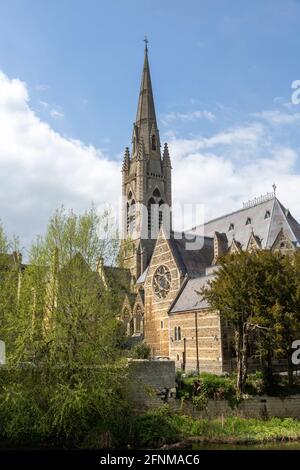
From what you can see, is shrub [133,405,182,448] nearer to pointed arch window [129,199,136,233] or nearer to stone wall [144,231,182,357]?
stone wall [144,231,182,357]

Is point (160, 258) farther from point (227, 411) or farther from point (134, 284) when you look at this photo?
point (227, 411)

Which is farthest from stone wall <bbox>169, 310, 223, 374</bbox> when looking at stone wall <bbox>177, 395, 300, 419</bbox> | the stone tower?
the stone tower

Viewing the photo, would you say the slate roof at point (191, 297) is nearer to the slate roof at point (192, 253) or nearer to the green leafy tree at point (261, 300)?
the slate roof at point (192, 253)

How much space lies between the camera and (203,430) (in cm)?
2064

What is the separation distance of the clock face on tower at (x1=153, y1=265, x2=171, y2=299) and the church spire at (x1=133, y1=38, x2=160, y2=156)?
2811 cm

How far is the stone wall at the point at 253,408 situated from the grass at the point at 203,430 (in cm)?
76

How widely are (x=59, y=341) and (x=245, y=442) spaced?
360 inches

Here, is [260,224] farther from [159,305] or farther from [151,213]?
[151,213]

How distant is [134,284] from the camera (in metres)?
54.4

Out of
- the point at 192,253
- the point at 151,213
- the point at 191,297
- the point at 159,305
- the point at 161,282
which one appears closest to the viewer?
the point at 191,297

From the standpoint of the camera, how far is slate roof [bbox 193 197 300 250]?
125 feet

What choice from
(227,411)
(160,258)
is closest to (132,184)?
(160,258)

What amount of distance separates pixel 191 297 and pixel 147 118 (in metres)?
39.3

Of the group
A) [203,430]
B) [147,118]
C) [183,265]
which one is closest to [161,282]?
[183,265]
